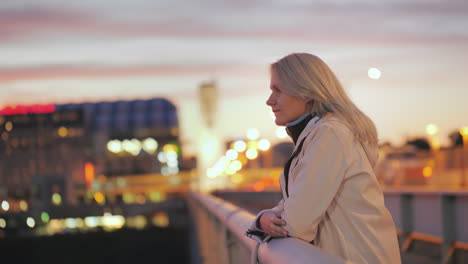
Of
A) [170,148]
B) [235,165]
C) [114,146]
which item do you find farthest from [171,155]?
[235,165]

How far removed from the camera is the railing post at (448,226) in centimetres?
1179

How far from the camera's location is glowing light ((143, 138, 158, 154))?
6059 inches

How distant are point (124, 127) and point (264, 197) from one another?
15088 cm

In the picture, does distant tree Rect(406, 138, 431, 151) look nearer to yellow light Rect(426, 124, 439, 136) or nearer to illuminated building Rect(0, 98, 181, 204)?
illuminated building Rect(0, 98, 181, 204)

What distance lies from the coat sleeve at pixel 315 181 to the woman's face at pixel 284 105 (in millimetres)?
341

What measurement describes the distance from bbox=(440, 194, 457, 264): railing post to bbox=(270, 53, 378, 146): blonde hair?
7.94 metres

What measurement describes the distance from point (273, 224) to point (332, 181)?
0.45 metres

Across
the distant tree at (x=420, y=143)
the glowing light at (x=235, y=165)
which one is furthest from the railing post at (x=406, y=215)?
the distant tree at (x=420, y=143)

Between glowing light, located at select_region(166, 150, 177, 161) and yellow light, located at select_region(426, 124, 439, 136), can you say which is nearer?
yellow light, located at select_region(426, 124, 439, 136)

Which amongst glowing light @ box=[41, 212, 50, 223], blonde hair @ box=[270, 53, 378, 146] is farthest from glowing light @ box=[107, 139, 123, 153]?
blonde hair @ box=[270, 53, 378, 146]

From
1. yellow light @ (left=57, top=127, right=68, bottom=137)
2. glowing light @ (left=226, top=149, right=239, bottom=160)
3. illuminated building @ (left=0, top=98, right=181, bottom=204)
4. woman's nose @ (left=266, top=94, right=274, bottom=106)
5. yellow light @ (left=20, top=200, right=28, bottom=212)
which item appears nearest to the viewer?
woman's nose @ (left=266, top=94, right=274, bottom=106)

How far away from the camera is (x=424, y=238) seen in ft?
44.5

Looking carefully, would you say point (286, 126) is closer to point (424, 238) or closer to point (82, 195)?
point (424, 238)

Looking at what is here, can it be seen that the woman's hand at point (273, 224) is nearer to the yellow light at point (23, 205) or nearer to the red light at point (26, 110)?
the yellow light at point (23, 205)
